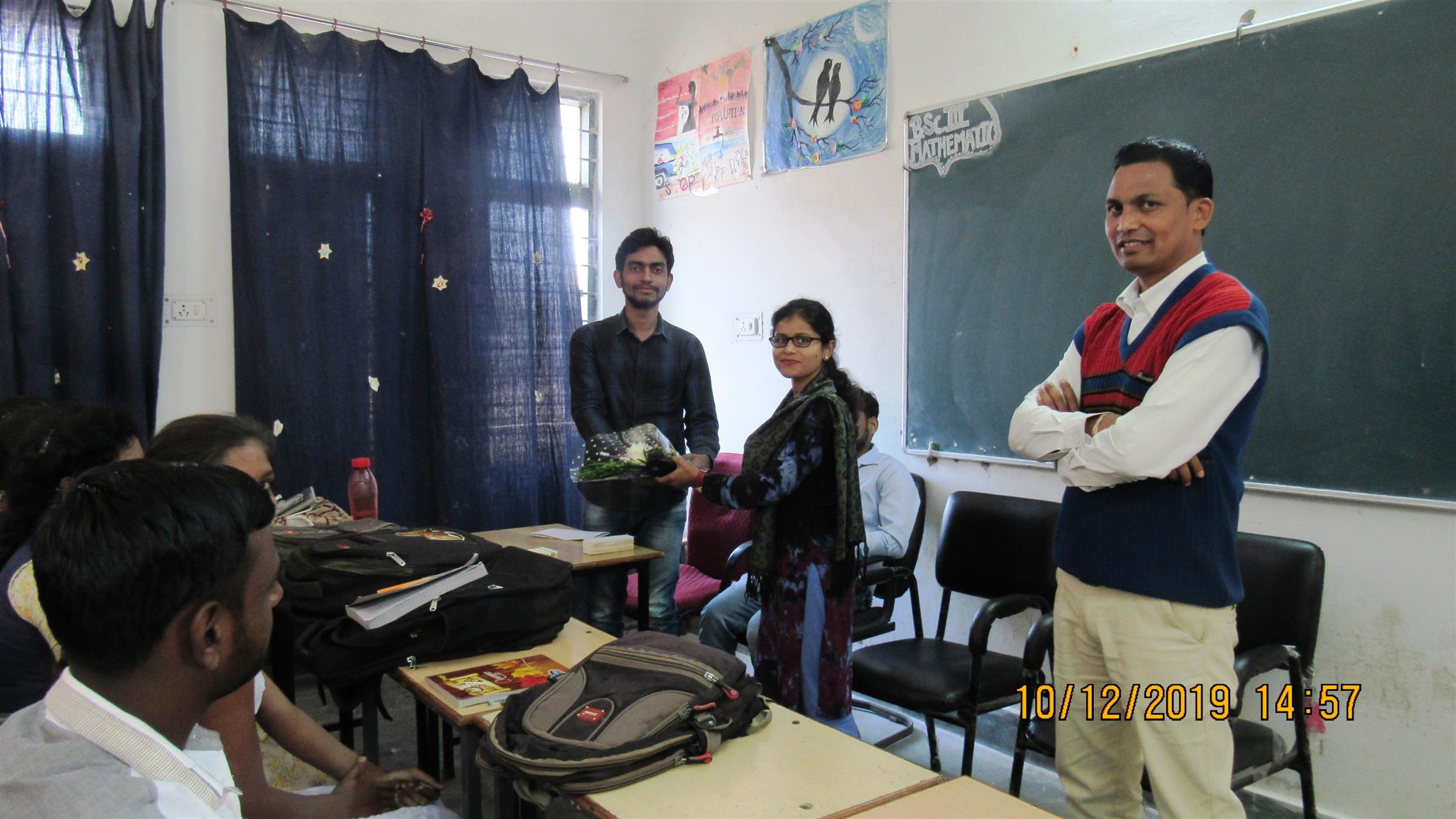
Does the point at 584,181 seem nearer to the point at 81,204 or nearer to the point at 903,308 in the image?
the point at 903,308

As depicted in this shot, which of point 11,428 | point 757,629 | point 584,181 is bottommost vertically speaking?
point 757,629

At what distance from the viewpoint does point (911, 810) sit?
121cm

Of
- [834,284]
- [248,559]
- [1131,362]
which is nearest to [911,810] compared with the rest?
[248,559]

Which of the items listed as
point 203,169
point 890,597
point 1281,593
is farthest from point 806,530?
point 203,169

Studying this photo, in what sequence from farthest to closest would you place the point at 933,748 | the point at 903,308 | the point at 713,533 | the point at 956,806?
the point at 713,533, the point at 903,308, the point at 933,748, the point at 956,806

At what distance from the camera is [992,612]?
243cm

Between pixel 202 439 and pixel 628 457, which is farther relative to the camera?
pixel 628 457

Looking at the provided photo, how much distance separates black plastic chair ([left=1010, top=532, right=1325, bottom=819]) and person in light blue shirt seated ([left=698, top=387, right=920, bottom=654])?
787 mm

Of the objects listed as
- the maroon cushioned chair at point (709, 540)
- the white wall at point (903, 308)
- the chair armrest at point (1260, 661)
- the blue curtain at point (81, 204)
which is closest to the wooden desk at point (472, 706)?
the chair armrest at point (1260, 661)

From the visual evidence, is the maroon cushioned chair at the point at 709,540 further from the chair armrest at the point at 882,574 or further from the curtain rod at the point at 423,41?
the curtain rod at the point at 423,41

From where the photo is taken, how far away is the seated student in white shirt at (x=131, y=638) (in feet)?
2.83

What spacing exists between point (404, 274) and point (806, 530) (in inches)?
101

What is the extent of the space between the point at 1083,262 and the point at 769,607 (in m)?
1.49

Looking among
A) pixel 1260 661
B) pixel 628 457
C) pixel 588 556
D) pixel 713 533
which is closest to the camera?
pixel 1260 661
